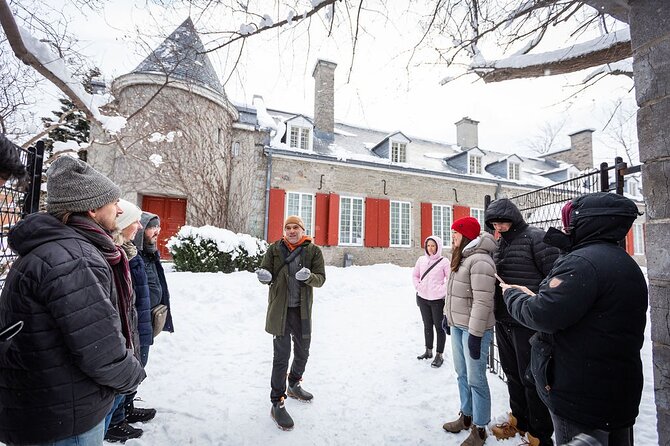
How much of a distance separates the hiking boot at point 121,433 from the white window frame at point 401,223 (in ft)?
41.9

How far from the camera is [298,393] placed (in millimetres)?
3564

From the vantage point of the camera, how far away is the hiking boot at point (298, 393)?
3557mm

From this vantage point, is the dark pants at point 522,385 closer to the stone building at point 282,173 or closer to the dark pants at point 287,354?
the dark pants at point 287,354

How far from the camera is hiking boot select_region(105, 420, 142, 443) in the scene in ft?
8.77

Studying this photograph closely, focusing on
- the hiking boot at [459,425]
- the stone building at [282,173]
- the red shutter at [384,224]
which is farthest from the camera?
the red shutter at [384,224]

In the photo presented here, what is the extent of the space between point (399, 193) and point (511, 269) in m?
12.5

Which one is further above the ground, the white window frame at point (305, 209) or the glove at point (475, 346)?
the white window frame at point (305, 209)

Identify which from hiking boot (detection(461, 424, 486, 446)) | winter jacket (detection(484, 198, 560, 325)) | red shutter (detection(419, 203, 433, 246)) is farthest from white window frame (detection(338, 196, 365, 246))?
hiking boot (detection(461, 424, 486, 446))

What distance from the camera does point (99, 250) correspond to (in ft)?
5.49

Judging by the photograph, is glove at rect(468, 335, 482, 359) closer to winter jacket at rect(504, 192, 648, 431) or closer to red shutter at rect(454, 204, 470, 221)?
winter jacket at rect(504, 192, 648, 431)

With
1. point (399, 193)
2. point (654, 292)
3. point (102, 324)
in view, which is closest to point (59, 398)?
point (102, 324)

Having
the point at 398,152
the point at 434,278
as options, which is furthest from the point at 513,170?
the point at 434,278

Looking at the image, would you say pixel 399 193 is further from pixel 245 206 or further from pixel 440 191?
pixel 245 206

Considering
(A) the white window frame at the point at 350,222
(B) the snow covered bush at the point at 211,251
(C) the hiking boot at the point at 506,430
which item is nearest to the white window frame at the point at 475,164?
(A) the white window frame at the point at 350,222
